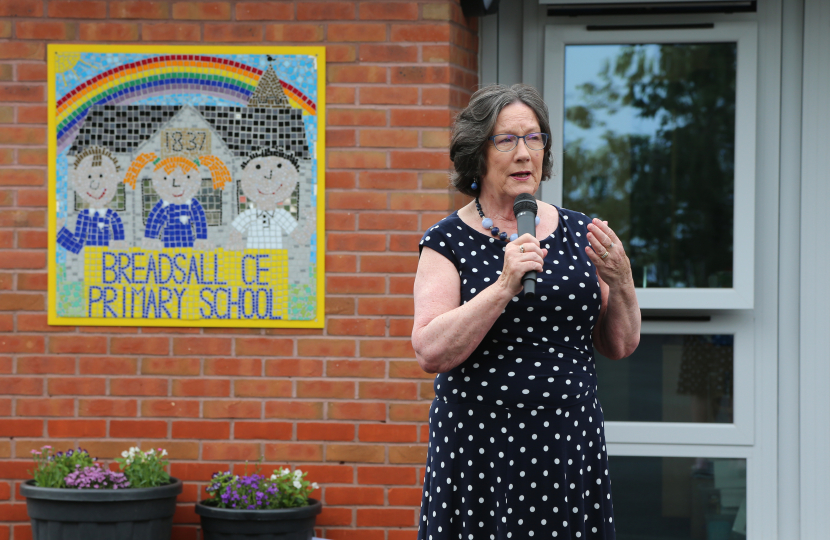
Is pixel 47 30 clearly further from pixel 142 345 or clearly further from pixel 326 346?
pixel 326 346

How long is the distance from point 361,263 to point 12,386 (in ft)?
5.33

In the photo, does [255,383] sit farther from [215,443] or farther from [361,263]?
[361,263]

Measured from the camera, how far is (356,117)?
366 centimetres

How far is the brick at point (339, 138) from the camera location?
12.0 feet

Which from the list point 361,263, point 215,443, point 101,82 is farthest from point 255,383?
point 101,82

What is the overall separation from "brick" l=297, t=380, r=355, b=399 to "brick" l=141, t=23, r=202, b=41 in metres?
1.58

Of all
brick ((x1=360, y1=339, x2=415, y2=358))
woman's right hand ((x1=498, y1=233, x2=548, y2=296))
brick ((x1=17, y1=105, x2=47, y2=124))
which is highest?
brick ((x1=17, y1=105, x2=47, y2=124))

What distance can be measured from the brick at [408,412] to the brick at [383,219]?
0.77 meters

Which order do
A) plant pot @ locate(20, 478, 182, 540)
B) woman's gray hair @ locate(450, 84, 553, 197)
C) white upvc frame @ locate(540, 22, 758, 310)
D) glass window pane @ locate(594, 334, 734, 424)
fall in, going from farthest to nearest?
glass window pane @ locate(594, 334, 734, 424) → white upvc frame @ locate(540, 22, 758, 310) → plant pot @ locate(20, 478, 182, 540) → woman's gray hair @ locate(450, 84, 553, 197)

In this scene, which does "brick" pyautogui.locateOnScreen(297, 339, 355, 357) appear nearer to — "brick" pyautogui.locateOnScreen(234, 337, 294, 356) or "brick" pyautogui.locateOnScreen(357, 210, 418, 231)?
"brick" pyautogui.locateOnScreen(234, 337, 294, 356)

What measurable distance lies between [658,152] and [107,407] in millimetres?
2766

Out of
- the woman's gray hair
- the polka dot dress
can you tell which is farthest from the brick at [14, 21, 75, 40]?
the polka dot dress

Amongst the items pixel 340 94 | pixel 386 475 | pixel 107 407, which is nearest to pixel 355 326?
pixel 386 475

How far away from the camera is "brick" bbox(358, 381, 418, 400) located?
3.66m
